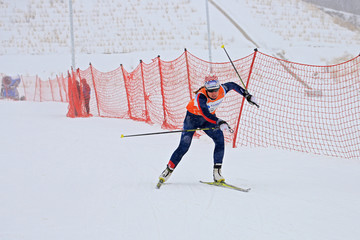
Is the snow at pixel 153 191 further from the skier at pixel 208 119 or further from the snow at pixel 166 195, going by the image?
the skier at pixel 208 119

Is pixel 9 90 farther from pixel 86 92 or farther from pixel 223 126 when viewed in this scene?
pixel 223 126

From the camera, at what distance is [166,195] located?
5.73m

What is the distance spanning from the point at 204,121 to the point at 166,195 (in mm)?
1259

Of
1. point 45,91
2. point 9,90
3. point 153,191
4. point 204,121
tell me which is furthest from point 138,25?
point 153,191

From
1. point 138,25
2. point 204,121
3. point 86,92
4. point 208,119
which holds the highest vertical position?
point 138,25

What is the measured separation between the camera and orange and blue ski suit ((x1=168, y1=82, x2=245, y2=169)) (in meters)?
5.85

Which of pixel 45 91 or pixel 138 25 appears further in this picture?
pixel 138 25

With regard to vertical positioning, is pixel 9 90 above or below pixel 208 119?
below

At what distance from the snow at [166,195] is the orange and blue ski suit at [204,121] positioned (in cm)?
46

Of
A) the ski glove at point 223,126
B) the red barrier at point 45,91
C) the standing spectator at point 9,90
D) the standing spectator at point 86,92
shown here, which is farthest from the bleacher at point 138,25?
the ski glove at point 223,126

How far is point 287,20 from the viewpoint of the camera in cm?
4584

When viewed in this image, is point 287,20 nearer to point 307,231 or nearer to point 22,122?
point 22,122

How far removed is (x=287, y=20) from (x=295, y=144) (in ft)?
127

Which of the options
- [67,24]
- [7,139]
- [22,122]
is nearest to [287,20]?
[67,24]
